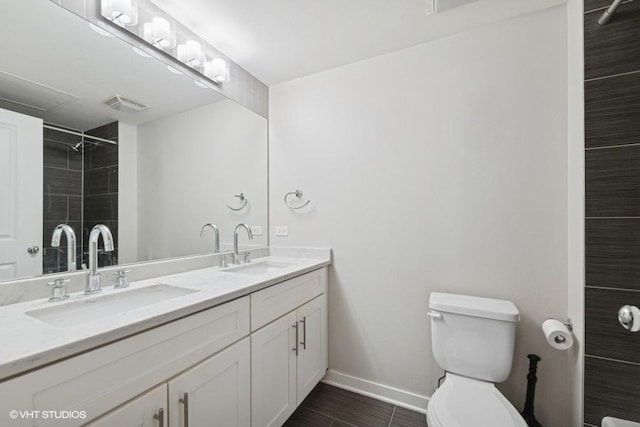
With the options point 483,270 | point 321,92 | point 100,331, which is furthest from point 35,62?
point 483,270

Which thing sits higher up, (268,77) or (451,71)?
(268,77)

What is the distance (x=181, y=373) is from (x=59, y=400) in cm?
33

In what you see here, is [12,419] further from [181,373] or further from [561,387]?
[561,387]

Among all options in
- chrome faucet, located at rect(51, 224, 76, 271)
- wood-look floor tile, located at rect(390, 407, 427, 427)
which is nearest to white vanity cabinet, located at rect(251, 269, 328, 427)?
wood-look floor tile, located at rect(390, 407, 427, 427)

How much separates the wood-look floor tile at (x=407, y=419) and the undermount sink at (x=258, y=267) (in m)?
1.14

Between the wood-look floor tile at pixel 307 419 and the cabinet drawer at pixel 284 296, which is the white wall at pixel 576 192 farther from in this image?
the cabinet drawer at pixel 284 296

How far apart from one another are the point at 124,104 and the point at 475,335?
2.19 meters

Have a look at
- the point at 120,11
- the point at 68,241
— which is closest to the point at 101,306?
the point at 68,241

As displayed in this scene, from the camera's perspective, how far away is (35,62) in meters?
1.10

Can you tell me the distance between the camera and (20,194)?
1.04 metres

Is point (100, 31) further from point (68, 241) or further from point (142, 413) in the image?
point (142, 413)

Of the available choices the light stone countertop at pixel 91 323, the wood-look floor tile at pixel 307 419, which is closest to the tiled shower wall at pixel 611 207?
the wood-look floor tile at pixel 307 419

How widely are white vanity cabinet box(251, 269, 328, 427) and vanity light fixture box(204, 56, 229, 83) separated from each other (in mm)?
1451

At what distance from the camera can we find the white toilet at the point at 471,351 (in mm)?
1116
